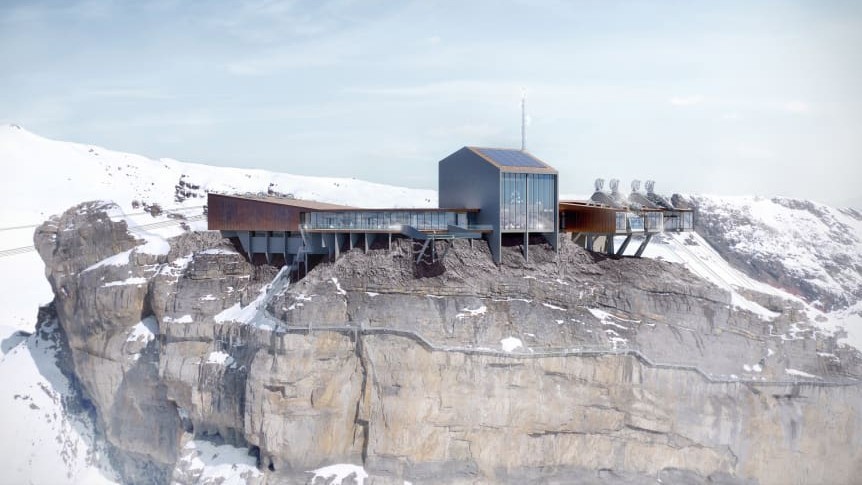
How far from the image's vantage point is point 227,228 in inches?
1841

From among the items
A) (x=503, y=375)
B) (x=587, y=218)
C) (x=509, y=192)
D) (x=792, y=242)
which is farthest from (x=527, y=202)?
(x=792, y=242)

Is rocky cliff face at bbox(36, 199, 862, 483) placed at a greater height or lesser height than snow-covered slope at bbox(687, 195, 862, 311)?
lesser

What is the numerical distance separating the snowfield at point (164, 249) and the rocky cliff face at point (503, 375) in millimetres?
1019

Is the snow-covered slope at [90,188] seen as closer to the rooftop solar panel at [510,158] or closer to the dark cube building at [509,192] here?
the dark cube building at [509,192]

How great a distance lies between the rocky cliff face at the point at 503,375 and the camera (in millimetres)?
36844

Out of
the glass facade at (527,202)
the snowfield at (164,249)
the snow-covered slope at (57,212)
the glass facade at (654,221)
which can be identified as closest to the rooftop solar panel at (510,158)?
the glass facade at (527,202)

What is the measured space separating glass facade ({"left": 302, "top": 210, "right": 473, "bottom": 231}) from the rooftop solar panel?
368cm

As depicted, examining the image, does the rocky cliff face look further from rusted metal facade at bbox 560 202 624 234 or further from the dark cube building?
rusted metal facade at bbox 560 202 624 234

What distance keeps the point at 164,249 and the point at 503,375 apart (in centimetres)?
2428

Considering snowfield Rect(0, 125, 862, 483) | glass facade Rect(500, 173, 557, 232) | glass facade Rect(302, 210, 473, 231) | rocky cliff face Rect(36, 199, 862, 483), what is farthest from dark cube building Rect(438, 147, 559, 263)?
snowfield Rect(0, 125, 862, 483)

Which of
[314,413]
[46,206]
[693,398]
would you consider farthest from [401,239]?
[46,206]

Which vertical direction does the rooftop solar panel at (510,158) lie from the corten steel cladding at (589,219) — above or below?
above

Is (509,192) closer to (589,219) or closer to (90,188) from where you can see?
(589,219)

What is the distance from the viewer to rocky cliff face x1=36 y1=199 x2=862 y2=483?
36.8 meters
